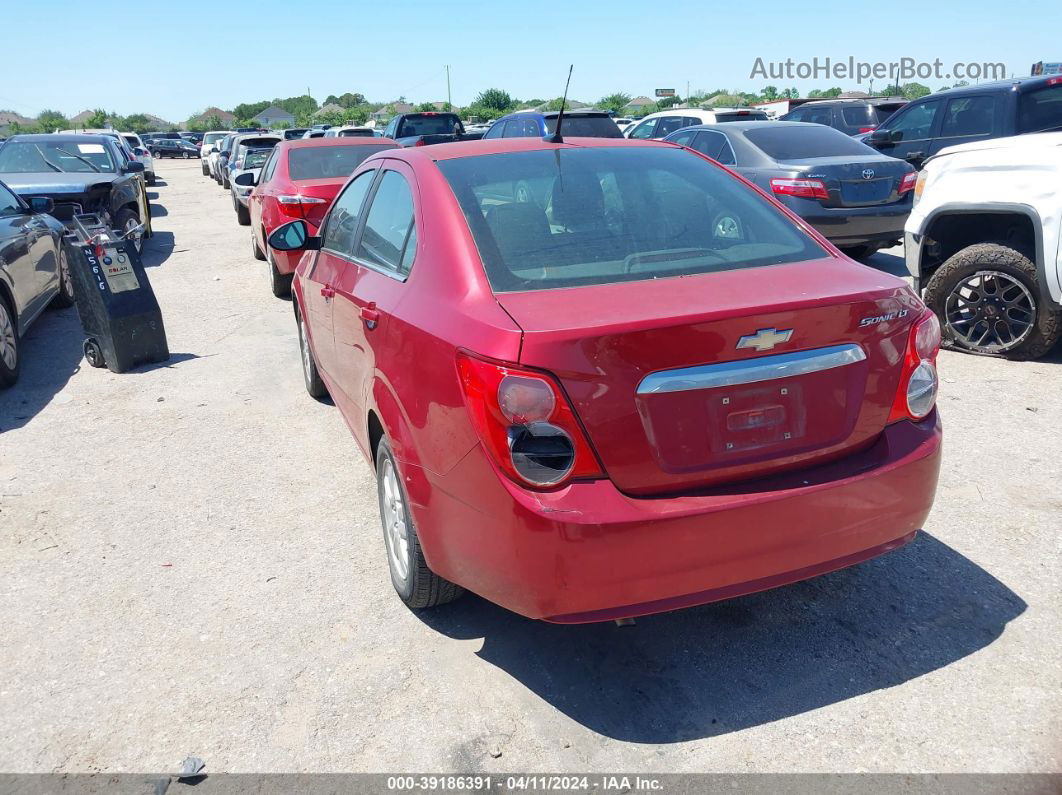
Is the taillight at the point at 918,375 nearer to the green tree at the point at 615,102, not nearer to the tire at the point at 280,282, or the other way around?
the tire at the point at 280,282

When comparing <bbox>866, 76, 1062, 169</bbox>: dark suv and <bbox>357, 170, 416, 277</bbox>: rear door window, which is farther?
<bbox>866, 76, 1062, 169</bbox>: dark suv

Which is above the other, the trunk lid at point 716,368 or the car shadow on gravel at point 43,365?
the trunk lid at point 716,368

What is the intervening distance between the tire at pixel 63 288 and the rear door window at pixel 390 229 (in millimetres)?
6438

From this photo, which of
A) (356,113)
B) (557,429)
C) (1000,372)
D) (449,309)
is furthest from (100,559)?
(356,113)

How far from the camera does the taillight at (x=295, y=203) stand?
909 cm

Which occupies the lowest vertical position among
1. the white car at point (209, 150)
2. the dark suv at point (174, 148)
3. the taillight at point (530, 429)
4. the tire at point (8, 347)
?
the tire at point (8, 347)

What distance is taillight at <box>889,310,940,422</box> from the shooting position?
9.43ft

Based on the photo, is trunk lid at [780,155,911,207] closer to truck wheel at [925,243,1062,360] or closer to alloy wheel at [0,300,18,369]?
truck wheel at [925,243,1062,360]

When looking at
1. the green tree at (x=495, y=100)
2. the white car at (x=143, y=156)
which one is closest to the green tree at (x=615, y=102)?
the green tree at (x=495, y=100)

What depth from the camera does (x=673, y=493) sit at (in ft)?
8.53

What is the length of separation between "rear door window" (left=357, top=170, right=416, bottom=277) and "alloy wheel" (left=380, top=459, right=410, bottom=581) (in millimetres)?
805

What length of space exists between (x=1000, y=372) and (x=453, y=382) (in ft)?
15.6

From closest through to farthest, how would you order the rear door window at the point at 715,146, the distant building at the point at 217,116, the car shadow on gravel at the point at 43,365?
the car shadow on gravel at the point at 43,365 → the rear door window at the point at 715,146 → the distant building at the point at 217,116

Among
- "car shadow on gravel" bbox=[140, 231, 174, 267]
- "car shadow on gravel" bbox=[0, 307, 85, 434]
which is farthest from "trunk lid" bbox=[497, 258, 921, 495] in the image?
"car shadow on gravel" bbox=[140, 231, 174, 267]
